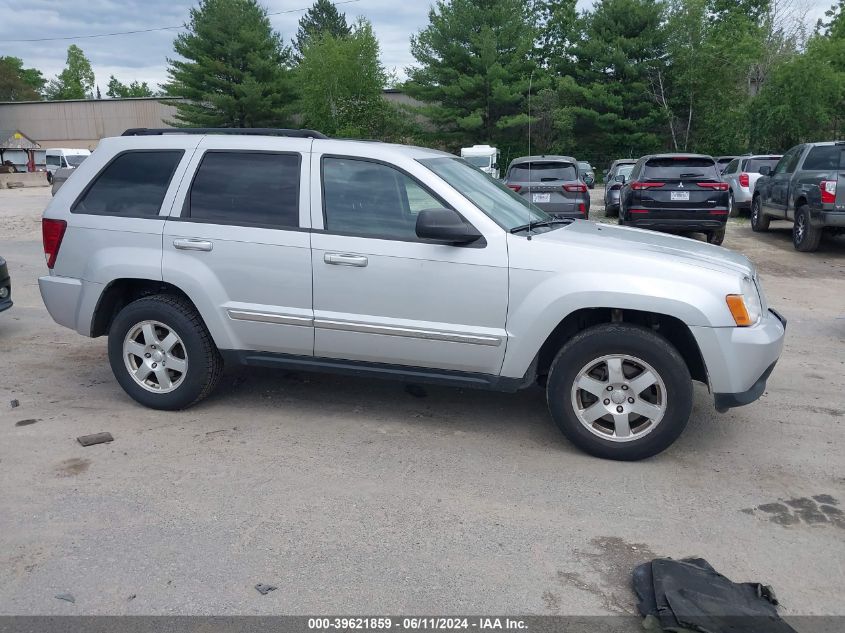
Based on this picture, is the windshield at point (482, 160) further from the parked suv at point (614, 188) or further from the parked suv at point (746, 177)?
the parked suv at point (746, 177)

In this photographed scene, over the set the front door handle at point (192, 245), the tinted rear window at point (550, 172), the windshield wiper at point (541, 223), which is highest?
the tinted rear window at point (550, 172)

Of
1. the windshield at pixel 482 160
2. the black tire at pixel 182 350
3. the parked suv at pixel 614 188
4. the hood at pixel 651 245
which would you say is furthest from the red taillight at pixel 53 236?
the windshield at pixel 482 160

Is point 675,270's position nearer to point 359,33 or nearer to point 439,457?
point 439,457

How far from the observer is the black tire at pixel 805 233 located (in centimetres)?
1334

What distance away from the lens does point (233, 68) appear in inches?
1896

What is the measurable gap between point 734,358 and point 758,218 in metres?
13.5

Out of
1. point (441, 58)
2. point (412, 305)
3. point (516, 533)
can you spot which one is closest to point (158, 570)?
point (516, 533)

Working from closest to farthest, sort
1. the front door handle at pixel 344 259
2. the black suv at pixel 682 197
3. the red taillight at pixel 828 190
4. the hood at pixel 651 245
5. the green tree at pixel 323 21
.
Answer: the hood at pixel 651 245 → the front door handle at pixel 344 259 → the red taillight at pixel 828 190 → the black suv at pixel 682 197 → the green tree at pixel 323 21

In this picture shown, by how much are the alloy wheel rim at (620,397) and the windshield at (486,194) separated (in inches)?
40.9

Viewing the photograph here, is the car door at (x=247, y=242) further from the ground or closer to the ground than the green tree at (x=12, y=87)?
closer to the ground

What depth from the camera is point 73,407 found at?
5.57 metres

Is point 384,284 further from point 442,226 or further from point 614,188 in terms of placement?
point 614,188

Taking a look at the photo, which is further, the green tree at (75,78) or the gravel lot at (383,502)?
the green tree at (75,78)

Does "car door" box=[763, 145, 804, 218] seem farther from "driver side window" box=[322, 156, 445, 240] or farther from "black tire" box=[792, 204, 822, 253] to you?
"driver side window" box=[322, 156, 445, 240]
